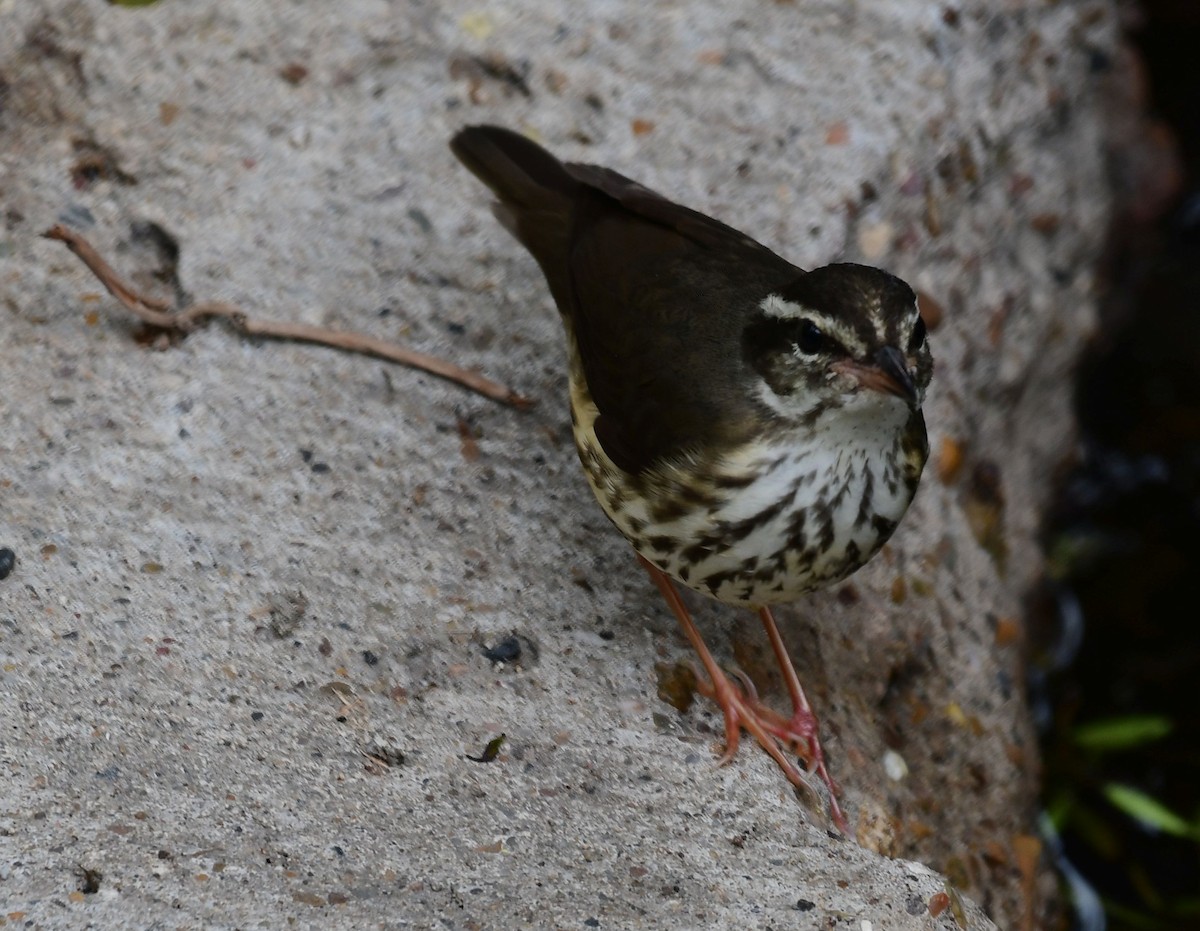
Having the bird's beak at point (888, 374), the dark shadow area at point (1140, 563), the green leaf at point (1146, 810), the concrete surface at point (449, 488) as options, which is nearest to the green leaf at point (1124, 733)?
the dark shadow area at point (1140, 563)

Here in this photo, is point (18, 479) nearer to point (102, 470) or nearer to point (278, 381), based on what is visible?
point (102, 470)

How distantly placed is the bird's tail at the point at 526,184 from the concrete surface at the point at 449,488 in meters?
0.32

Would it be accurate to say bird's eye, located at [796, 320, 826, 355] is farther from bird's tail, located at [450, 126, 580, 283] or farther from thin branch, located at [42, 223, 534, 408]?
thin branch, located at [42, 223, 534, 408]

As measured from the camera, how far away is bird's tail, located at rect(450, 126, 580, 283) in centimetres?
421

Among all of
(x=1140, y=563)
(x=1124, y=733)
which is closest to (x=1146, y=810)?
(x=1124, y=733)

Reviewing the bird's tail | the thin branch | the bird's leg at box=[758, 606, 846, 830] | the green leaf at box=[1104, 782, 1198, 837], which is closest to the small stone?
the bird's tail

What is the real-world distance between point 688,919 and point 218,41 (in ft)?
10.4

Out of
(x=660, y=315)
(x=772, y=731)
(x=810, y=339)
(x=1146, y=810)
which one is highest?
(x=810, y=339)

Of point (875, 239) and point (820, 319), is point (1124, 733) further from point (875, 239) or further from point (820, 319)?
point (820, 319)

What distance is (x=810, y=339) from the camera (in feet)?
10.6

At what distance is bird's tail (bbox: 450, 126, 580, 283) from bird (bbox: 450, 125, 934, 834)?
0.26 metres

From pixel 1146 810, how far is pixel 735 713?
2.05 metres

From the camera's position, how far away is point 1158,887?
4.80 m

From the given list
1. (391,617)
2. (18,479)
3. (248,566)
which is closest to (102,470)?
(18,479)
